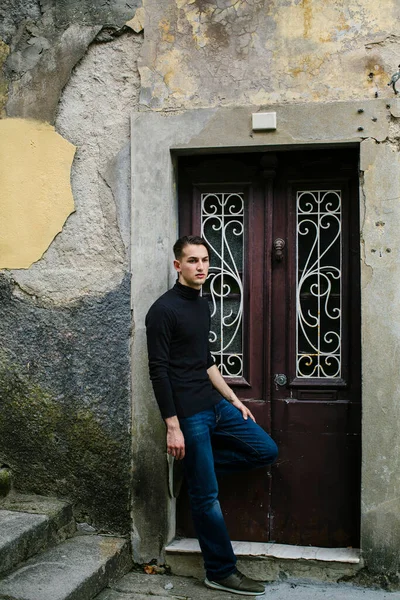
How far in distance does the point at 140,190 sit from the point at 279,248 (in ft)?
3.06

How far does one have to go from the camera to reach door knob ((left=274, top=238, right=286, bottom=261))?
431cm

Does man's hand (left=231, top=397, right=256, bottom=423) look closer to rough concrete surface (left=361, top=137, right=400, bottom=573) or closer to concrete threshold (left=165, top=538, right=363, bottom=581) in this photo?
rough concrete surface (left=361, top=137, right=400, bottom=573)

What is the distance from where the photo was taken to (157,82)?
430 centimetres

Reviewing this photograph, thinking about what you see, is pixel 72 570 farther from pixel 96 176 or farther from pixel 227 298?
pixel 96 176

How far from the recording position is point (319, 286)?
4309mm

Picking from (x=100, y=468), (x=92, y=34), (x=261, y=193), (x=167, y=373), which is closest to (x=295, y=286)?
(x=261, y=193)

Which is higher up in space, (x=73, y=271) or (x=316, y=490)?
(x=73, y=271)

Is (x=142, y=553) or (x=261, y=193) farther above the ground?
(x=261, y=193)

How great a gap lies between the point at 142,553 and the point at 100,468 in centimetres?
58

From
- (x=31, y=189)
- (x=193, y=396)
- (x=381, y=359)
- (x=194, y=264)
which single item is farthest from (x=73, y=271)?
(x=381, y=359)

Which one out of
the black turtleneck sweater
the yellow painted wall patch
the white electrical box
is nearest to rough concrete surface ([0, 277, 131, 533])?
the yellow painted wall patch

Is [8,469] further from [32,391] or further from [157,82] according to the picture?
[157,82]

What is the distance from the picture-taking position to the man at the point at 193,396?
3799 mm

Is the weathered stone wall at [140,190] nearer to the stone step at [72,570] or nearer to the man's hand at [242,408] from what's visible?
the stone step at [72,570]
